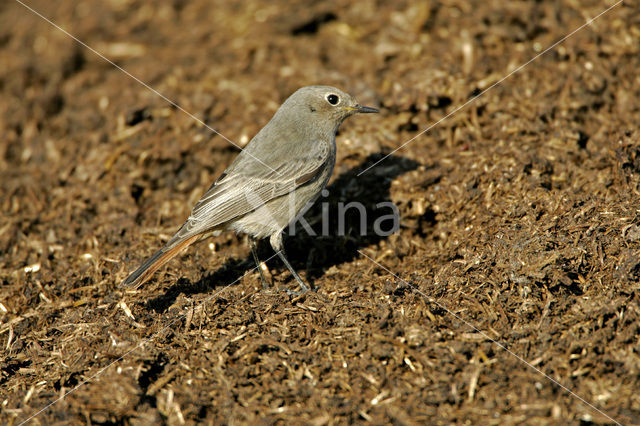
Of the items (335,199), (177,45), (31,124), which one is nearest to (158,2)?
(177,45)

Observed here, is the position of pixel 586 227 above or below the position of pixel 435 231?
above

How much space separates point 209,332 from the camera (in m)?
5.11

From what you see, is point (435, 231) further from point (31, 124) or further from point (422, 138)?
point (31, 124)

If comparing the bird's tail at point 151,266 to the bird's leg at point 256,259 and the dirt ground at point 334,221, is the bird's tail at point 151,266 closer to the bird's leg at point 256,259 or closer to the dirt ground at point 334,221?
the dirt ground at point 334,221

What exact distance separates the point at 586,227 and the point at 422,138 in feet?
9.09

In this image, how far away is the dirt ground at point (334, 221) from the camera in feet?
14.4

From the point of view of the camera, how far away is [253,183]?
6.27 m

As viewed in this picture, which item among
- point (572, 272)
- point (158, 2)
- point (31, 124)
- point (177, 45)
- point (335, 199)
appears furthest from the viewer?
point (158, 2)

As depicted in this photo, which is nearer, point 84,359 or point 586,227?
point 84,359

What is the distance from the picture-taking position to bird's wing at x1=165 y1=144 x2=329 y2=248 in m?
6.09

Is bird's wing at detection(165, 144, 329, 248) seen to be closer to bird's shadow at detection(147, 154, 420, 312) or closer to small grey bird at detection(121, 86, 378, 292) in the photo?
small grey bird at detection(121, 86, 378, 292)

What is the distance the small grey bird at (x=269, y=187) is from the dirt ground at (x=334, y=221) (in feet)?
1.80

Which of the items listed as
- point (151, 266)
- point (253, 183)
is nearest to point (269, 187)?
point (253, 183)

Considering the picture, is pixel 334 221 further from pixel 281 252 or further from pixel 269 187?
pixel 269 187
